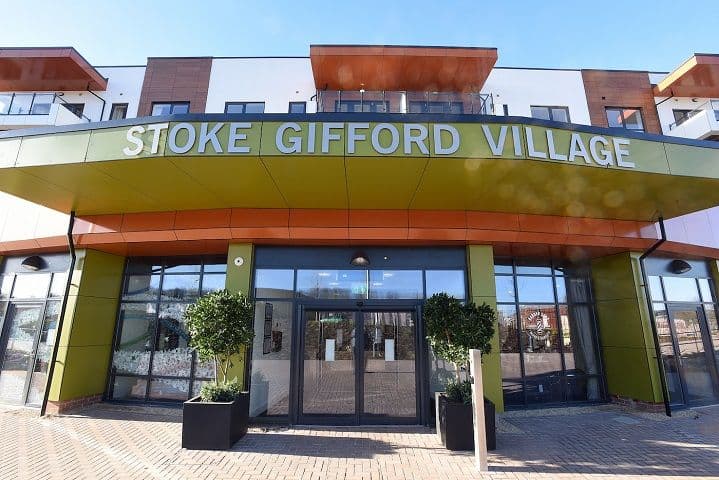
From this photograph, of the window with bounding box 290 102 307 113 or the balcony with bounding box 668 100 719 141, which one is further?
the balcony with bounding box 668 100 719 141

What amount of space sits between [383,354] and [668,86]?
13.8 meters

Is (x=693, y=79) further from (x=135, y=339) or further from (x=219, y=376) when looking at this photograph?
(x=135, y=339)

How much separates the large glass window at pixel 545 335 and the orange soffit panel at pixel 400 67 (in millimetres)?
6725

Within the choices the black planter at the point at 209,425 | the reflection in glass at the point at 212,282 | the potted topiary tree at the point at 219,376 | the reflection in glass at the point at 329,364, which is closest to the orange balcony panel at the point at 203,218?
the potted topiary tree at the point at 219,376

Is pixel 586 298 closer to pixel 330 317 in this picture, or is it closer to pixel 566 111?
pixel 566 111

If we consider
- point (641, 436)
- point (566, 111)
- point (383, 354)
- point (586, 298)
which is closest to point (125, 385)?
point (383, 354)

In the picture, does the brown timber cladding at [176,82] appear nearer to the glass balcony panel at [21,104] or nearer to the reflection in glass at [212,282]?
the glass balcony panel at [21,104]

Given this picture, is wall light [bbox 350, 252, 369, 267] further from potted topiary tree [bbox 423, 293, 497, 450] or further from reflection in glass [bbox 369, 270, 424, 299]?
potted topiary tree [bbox 423, 293, 497, 450]

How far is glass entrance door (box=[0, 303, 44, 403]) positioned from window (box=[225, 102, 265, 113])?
7.83 meters

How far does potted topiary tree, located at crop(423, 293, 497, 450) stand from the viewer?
20.2 ft

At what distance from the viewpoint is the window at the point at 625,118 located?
1229cm

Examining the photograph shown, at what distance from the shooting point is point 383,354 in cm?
769

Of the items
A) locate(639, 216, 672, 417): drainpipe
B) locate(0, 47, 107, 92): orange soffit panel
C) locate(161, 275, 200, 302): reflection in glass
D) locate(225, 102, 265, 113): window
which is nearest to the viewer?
locate(639, 216, 672, 417): drainpipe

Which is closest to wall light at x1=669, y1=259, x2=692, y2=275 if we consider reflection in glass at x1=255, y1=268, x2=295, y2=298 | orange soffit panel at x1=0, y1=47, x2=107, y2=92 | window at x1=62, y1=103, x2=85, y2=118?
reflection in glass at x1=255, y1=268, x2=295, y2=298
